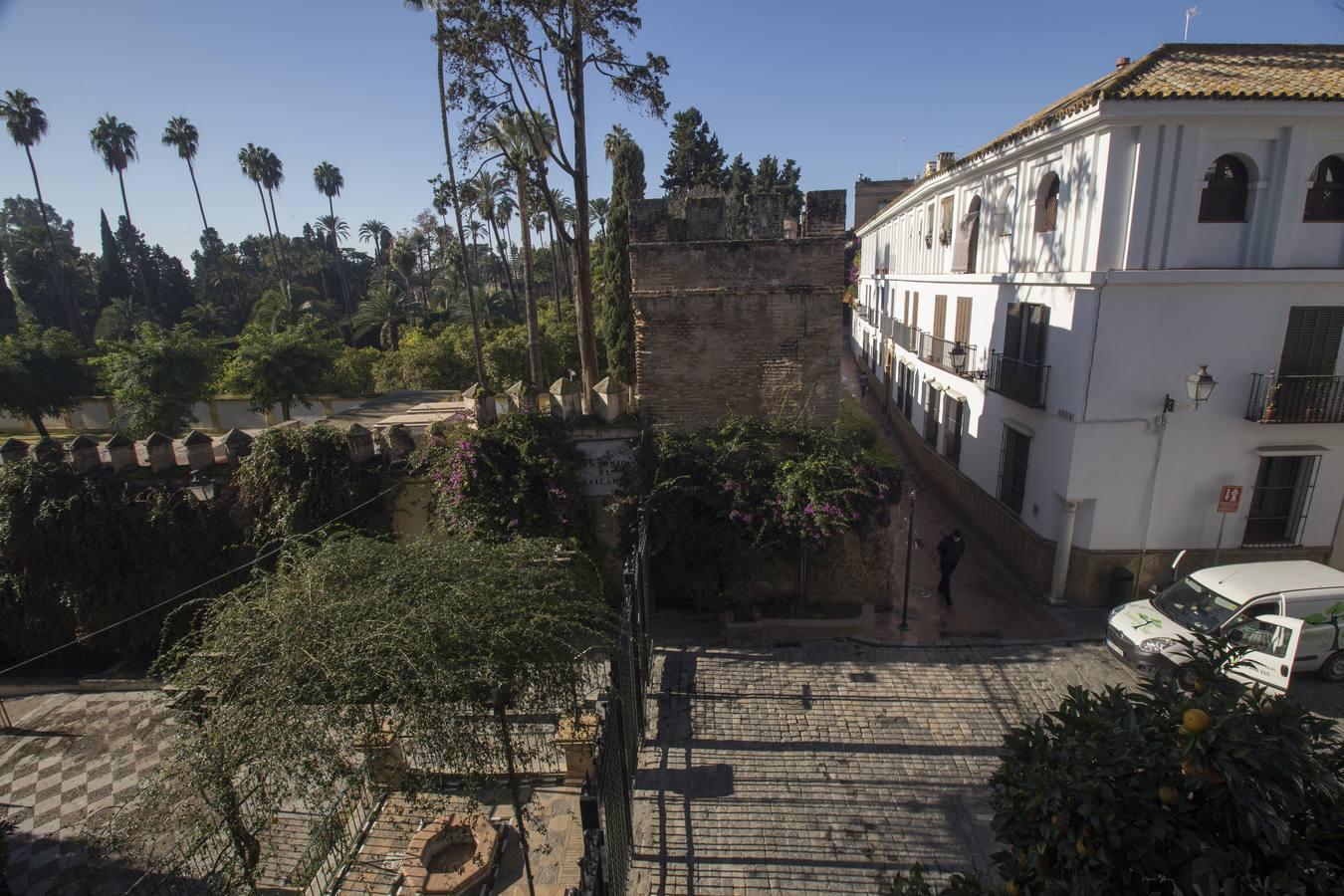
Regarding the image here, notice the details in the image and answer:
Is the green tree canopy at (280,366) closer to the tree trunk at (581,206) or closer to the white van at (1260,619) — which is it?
the tree trunk at (581,206)

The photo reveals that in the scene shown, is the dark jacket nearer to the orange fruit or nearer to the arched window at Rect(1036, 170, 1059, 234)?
the arched window at Rect(1036, 170, 1059, 234)

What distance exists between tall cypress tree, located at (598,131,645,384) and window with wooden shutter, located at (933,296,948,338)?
25.9ft

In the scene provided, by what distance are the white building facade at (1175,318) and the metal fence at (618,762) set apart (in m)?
7.40

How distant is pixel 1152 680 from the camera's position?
337 cm

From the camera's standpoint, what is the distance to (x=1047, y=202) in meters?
11.3

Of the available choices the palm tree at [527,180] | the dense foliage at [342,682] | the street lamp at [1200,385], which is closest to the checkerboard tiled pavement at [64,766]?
the dense foliage at [342,682]

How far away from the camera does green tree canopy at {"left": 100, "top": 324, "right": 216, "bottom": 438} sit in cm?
1675

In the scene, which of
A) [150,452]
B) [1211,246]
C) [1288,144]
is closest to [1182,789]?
[1211,246]

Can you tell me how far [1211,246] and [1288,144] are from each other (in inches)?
61.3

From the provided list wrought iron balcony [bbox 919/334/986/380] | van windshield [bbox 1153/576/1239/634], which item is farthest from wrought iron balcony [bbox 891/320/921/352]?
van windshield [bbox 1153/576/1239/634]

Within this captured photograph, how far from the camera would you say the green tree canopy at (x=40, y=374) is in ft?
62.3

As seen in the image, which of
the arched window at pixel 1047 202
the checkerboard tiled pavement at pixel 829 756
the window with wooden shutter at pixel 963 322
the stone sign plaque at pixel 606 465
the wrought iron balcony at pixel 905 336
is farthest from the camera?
the wrought iron balcony at pixel 905 336

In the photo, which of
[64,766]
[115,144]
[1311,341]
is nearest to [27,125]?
[115,144]

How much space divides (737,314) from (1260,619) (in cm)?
808
